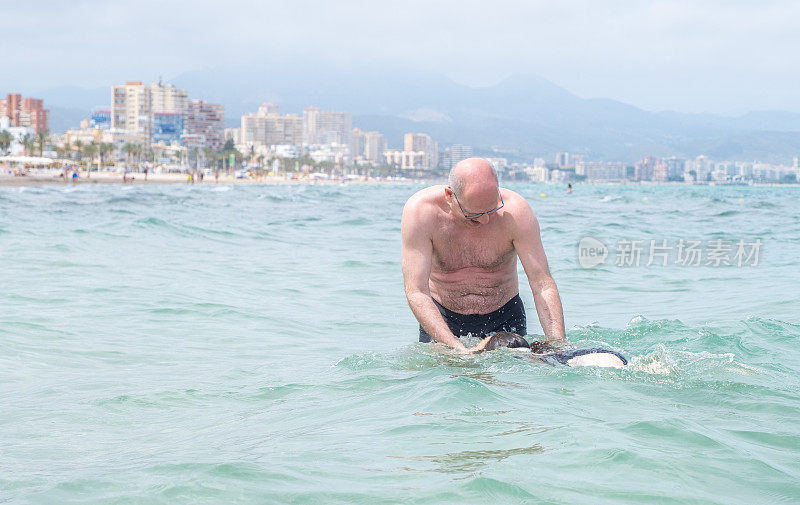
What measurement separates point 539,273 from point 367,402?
137 cm

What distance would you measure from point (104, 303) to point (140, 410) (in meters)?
4.34

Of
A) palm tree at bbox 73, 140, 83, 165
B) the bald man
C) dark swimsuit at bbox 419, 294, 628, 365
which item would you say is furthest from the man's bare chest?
palm tree at bbox 73, 140, 83, 165

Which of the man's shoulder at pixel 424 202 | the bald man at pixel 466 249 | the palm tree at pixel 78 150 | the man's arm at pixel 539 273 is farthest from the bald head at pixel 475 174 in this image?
the palm tree at pixel 78 150

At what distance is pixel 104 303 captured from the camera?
8.43 m

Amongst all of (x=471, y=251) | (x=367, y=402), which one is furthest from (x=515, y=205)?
(x=367, y=402)

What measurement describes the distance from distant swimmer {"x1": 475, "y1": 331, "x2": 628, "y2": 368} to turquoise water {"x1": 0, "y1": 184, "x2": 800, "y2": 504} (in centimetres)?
7

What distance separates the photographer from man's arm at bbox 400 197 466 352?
4.93m

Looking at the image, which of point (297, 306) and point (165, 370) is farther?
point (297, 306)

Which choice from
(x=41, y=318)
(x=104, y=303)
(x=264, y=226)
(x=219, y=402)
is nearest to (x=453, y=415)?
(x=219, y=402)

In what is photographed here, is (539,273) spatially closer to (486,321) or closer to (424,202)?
(486,321)

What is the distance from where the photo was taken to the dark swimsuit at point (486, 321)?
5.42 metres

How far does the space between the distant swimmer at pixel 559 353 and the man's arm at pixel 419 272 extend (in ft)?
0.69

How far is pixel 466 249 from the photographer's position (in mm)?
5133

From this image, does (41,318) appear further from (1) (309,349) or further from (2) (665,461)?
(2) (665,461)
